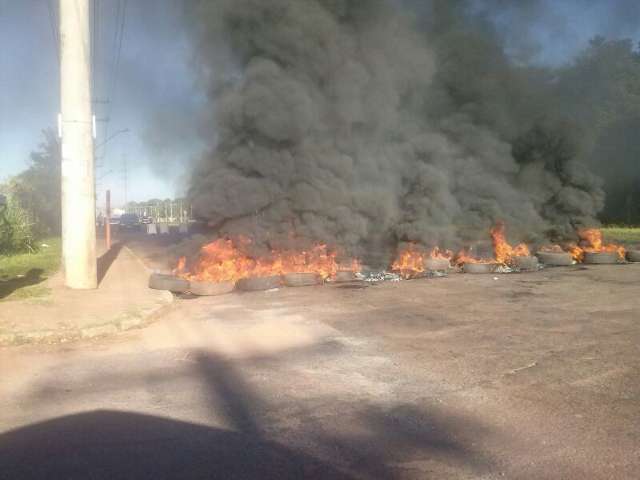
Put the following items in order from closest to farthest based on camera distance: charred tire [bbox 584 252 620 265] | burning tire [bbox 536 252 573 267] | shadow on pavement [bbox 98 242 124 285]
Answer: shadow on pavement [bbox 98 242 124 285] → burning tire [bbox 536 252 573 267] → charred tire [bbox 584 252 620 265]

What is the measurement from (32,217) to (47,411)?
93.1 feet

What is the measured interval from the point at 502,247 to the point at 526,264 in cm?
358

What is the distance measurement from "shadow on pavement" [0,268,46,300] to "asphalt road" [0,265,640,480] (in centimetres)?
427

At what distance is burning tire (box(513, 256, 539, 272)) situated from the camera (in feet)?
55.2

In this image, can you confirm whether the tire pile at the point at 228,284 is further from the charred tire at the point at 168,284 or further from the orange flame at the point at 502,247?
the orange flame at the point at 502,247

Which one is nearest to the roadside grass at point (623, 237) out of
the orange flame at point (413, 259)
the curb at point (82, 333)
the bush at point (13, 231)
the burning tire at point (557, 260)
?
the burning tire at point (557, 260)

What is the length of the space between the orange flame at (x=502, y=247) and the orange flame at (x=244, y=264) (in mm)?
6528

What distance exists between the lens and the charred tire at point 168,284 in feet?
41.0

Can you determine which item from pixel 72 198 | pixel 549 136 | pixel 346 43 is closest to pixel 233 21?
pixel 346 43

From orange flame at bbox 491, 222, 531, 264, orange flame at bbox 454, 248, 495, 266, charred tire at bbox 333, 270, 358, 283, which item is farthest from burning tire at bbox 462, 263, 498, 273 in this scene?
charred tire at bbox 333, 270, 358, 283

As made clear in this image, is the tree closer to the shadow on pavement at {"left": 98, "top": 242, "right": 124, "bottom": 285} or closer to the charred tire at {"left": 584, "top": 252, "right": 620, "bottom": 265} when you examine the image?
the shadow on pavement at {"left": 98, "top": 242, "right": 124, "bottom": 285}

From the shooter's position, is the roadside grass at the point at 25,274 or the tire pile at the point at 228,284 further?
Answer: the tire pile at the point at 228,284

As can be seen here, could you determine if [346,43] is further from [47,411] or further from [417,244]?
[47,411]

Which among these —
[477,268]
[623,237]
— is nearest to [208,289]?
[477,268]
